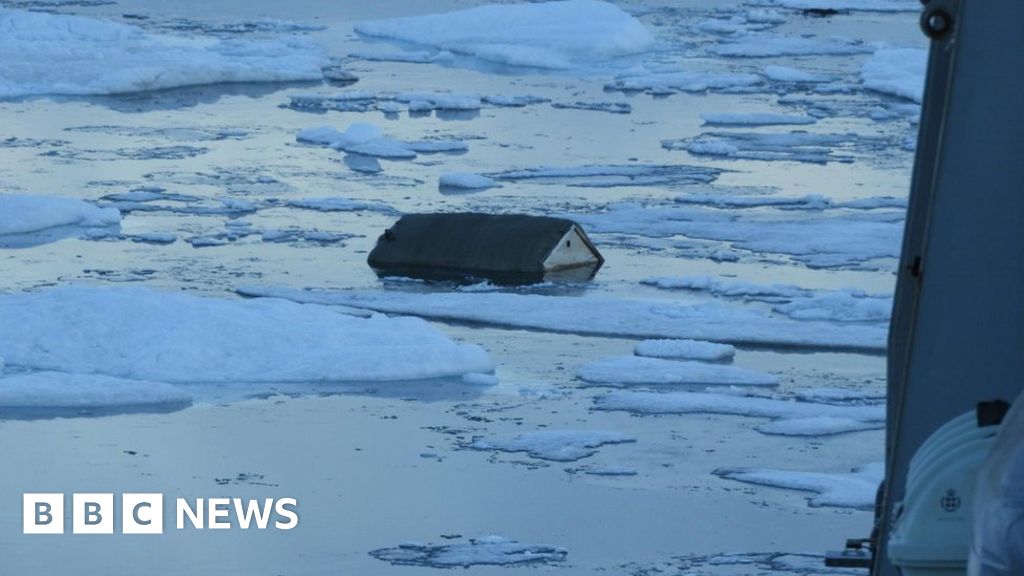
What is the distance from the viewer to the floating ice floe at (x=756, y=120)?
51.0ft

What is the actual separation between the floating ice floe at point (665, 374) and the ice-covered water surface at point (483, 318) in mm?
18

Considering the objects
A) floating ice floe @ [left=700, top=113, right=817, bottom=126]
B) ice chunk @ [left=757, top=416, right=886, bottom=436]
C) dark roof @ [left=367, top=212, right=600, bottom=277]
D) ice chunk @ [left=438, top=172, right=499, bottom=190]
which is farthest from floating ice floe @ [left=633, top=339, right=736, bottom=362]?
floating ice floe @ [left=700, top=113, right=817, bottom=126]

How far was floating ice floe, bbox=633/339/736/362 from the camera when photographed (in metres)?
8.31

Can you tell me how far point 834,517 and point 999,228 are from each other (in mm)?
3272

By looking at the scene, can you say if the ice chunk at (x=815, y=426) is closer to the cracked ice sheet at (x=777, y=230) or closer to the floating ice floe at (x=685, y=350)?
the floating ice floe at (x=685, y=350)

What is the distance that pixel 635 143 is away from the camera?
1462cm

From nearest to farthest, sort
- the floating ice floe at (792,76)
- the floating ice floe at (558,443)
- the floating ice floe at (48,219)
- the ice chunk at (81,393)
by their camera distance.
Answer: the floating ice floe at (558,443) < the ice chunk at (81,393) < the floating ice floe at (48,219) < the floating ice floe at (792,76)

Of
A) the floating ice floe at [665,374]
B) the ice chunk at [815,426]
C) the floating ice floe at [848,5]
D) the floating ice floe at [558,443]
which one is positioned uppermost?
the floating ice floe at [848,5]

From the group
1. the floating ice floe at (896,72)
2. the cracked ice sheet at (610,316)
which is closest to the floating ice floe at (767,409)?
the cracked ice sheet at (610,316)

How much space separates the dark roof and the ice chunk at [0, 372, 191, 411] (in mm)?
2710

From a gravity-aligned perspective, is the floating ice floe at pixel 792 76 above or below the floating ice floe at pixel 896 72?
below

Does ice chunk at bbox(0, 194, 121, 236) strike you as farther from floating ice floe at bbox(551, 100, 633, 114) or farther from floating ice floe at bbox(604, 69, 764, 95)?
floating ice floe at bbox(604, 69, 764, 95)

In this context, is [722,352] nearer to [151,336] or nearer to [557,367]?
[557,367]

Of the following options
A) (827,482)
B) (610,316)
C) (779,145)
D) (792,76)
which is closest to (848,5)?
(792,76)
